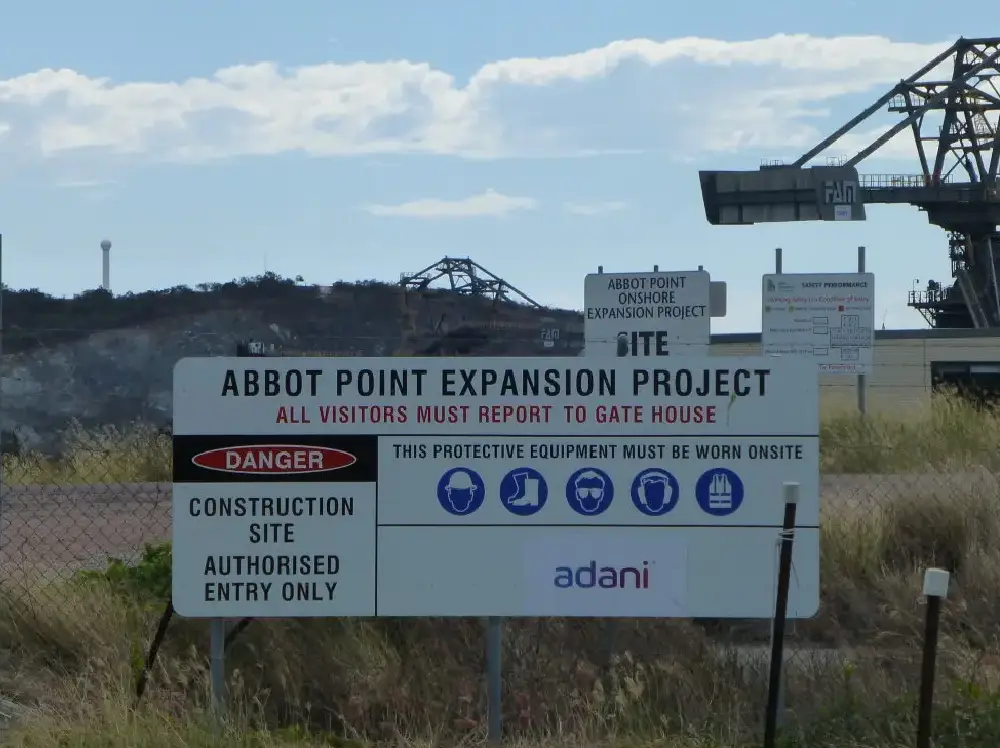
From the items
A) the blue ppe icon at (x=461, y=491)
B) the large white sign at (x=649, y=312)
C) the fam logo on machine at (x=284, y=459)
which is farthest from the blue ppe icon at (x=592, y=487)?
the large white sign at (x=649, y=312)

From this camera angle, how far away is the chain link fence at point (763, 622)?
5625mm

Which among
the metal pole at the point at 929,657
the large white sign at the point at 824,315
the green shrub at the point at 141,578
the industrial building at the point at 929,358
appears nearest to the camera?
the metal pole at the point at 929,657

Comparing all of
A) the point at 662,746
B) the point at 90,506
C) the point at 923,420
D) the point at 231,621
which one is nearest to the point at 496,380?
the point at 662,746

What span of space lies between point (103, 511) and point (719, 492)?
→ 6755 millimetres

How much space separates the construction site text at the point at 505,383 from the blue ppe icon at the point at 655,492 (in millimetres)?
308

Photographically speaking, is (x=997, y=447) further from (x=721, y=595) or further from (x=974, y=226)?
(x=974, y=226)

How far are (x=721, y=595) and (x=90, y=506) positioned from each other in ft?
23.7

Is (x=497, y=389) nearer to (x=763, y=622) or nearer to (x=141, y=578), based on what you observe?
(x=141, y=578)

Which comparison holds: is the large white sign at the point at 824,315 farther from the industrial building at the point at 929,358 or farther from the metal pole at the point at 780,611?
the industrial building at the point at 929,358

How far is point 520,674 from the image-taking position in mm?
5719

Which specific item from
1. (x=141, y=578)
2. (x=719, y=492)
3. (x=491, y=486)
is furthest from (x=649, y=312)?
(x=491, y=486)

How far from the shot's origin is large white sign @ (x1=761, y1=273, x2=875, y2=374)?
14297mm

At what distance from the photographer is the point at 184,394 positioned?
5297 mm

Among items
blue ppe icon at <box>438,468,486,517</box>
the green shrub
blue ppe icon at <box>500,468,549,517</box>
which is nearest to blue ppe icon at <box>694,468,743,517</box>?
blue ppe icon at <box>500,468,549,517</box>
